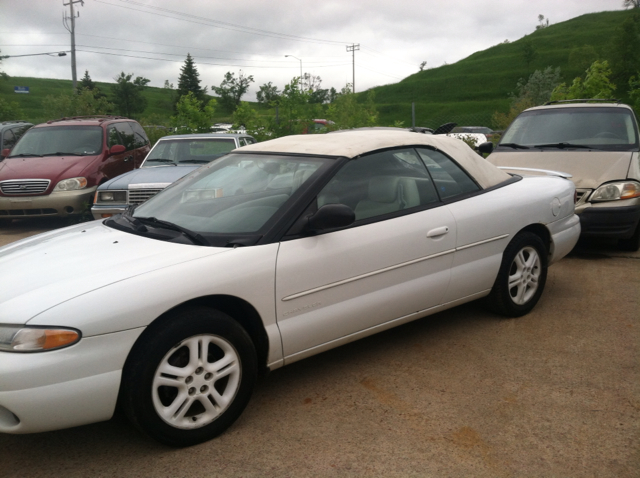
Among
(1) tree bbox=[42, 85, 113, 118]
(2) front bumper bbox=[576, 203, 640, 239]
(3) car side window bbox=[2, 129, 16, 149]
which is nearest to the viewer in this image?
(2) front bumper bbox=[576, 203, 640, 239]

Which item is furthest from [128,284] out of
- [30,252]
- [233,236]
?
[30,252]

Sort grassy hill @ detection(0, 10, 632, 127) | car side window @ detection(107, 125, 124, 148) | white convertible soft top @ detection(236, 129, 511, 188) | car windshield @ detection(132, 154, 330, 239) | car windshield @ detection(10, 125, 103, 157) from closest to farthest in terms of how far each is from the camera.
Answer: car windshield @ detection(132, 154, 330, 239) → white convertible soft top @ detection(236, 129, 511, 188) → car windshield @ detection(10, 125, 103, 157) → car side window @ detection(107, 125, 124, 148) → grassy hill @ detection(0, 10, 632, 127)

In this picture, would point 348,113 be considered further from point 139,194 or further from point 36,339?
point 36,339

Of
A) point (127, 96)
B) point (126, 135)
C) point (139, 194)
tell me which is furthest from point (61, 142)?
point (127, 96)

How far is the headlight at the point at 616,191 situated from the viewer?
6516 mm

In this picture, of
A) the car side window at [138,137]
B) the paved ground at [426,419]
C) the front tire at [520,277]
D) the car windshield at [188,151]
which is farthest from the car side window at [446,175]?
the car side window at [138,137]

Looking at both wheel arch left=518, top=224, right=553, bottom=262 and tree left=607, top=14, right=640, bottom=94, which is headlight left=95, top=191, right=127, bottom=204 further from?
tree left=607, top=14, right=640, bottom=94

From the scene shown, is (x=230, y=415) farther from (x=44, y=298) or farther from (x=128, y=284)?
(x=44, y=298)

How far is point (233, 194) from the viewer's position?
3.79m

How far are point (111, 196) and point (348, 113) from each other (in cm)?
815

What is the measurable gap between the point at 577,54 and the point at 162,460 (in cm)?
7116

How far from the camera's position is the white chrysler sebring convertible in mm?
2635

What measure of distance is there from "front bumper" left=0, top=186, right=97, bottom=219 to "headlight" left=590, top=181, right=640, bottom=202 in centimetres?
750

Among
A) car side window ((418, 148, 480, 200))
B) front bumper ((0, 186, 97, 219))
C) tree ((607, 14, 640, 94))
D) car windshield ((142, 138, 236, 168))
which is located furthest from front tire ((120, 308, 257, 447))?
tree ((607, 14, 640, 94))
